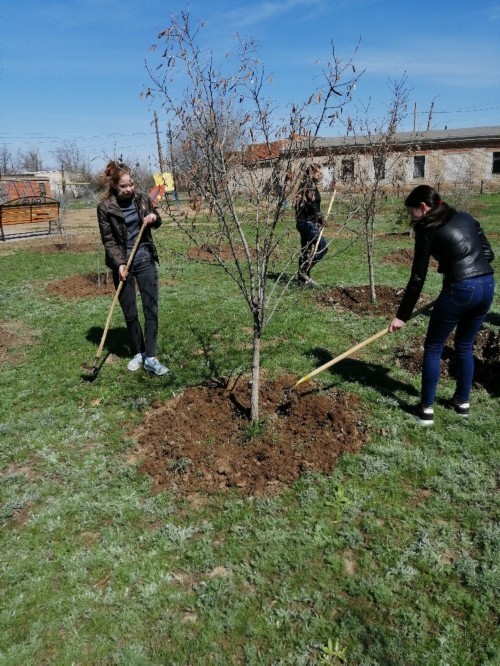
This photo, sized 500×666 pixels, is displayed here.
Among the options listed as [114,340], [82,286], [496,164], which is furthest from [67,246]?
[496,164]

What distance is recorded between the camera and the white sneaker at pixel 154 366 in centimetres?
494

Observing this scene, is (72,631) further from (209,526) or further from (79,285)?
(79,285)

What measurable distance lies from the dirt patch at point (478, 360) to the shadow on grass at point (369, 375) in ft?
0.98

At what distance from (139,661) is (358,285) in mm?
7177

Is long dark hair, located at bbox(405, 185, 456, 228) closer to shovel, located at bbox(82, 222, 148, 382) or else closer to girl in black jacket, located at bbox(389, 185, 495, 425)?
girl in black jacket, located at bbox(389, 185, 495, 425)

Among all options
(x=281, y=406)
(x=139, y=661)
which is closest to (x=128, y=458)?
(x=281, y=406)

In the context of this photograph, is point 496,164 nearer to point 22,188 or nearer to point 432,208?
point 432,208

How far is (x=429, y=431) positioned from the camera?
3.77 m

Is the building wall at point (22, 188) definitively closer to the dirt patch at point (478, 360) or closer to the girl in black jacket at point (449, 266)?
the dirt patch at point (478, 360)

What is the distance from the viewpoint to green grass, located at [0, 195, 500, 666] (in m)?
2.23

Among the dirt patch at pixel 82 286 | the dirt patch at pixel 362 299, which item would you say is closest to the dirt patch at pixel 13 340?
the dirt patch at pixel 82 286

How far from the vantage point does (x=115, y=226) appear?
180 inches

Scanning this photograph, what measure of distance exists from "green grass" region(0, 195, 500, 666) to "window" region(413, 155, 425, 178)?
108ft

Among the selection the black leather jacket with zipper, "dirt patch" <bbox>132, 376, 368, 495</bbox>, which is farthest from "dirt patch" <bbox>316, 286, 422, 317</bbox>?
the black leather jacket with zipper
